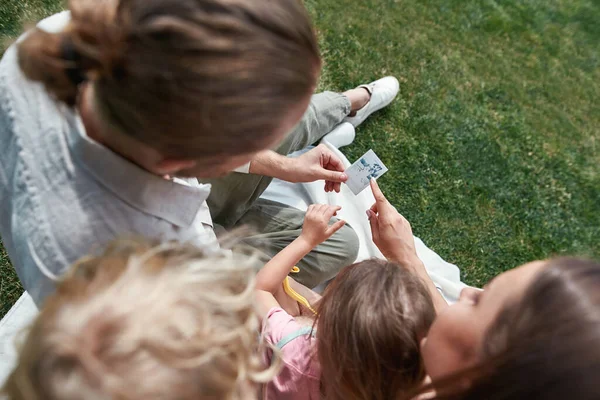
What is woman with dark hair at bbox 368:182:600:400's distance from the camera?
81 centimetres

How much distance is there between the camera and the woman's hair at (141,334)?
733mm

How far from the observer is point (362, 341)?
1286 millimetres

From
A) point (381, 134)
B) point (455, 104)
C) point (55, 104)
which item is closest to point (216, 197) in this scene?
point (55, 104)

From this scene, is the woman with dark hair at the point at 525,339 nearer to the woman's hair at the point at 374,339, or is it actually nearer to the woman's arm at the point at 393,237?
the woman's hair at the point at 374,339

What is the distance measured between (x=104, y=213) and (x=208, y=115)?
1.23 ft

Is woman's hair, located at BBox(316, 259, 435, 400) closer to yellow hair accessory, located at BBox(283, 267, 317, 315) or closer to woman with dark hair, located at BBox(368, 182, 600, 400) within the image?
woman with dark hair, located at BBox(368, 182, 600, 400)

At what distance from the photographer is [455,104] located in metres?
3.27

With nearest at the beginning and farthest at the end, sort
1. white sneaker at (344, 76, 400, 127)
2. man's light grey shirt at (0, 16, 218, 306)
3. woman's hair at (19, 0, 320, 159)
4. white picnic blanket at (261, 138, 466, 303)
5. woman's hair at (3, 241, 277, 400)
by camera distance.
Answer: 1. woman's hair at (3, 241, 277, 400)
2. woman's hair at (19, 0, 320, 159)
3. man's light grey shirt at (0, 16, 218, 306)
4. white picnic blanket at (261, 138, 466, 303)
5. white sneaker at (344, 76, 400, 127)

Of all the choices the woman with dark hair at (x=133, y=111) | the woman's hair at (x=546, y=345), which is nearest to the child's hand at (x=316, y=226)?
the woman with dark hair at (x=133, y=111)

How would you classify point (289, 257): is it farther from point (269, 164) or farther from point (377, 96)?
point (377, 96)

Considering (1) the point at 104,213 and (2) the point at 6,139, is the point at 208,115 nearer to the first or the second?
(1) the point at 104,213

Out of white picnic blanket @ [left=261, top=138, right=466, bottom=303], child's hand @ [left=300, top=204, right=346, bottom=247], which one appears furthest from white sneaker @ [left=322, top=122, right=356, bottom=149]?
child's hand @ [left=300, top=204, right=346, bottom=247]

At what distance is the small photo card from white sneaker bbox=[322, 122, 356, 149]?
0.45 m

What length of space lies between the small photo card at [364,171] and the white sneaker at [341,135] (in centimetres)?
45
